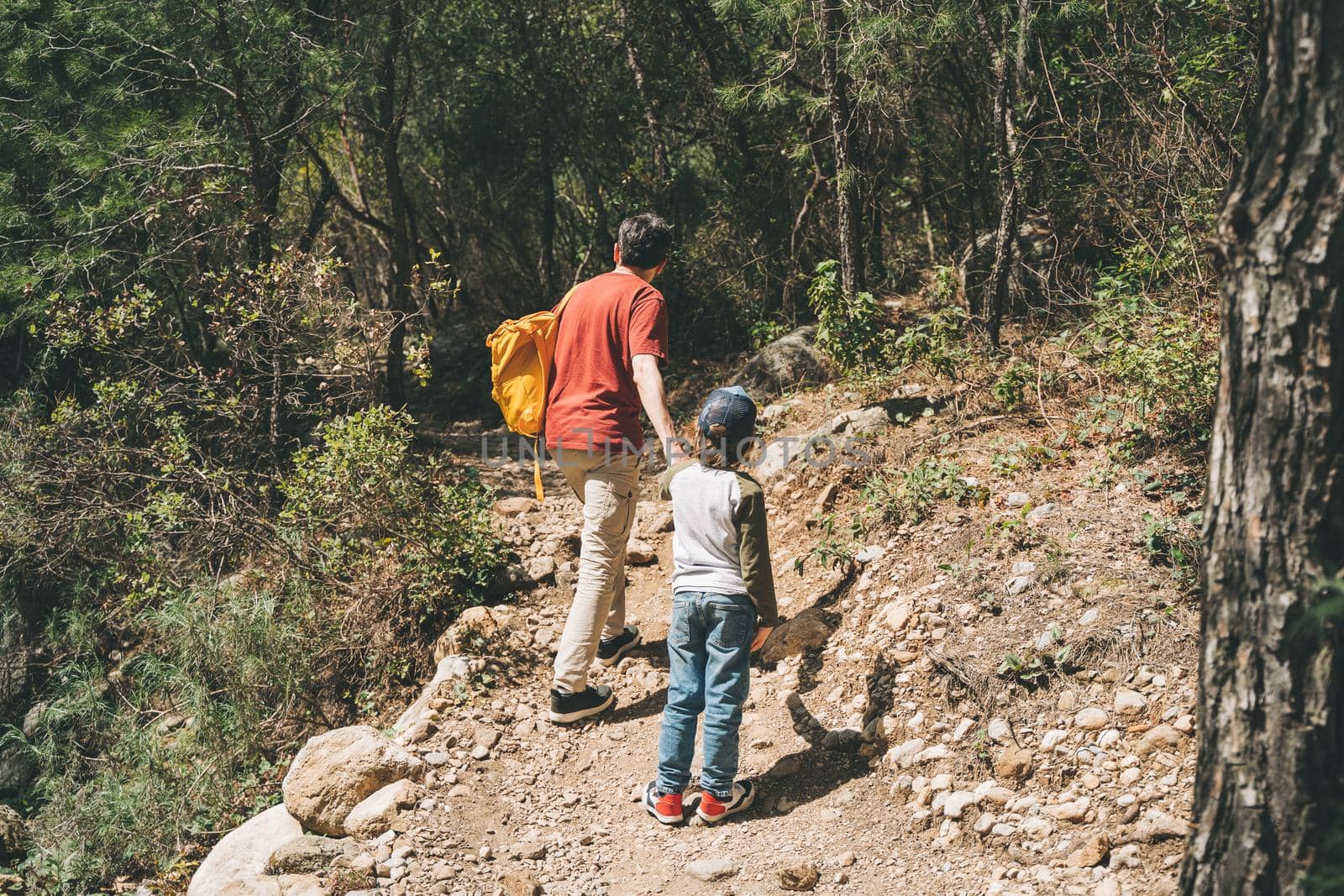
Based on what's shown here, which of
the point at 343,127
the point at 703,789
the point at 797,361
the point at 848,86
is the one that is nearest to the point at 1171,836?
the point at 703,789

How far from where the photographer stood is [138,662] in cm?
693

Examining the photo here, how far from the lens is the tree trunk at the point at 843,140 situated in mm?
6887

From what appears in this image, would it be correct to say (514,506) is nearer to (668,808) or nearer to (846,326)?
(846,326)

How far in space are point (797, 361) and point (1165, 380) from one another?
3215 millimetres

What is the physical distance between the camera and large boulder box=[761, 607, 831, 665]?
4.79 metres

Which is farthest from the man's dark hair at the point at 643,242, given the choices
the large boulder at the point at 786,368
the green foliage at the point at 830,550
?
the large boulder at the point at 786,368

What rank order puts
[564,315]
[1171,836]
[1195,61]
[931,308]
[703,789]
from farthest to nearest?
1. [931,308]
2. [1195,61]
3. [564,315]
4. [703,789]
5. [1171,836]

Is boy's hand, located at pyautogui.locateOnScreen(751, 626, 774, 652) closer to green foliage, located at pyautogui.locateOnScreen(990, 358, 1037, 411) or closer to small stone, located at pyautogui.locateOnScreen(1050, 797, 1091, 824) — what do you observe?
small stone, located at pyautogui.locateOnScreen(1050, 797, 1091, 824)

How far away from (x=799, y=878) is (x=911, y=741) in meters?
0.78

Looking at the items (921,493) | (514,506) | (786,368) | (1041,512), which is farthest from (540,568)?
(1041,512)

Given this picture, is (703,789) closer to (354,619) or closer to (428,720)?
(428,720)

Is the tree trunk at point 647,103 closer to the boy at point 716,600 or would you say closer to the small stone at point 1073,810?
the boy at point 716,600

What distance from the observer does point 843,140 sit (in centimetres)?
716

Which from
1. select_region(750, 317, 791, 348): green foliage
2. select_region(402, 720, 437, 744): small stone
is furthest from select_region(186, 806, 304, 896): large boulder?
select_region(750, 317, 791, 348): green foliage
